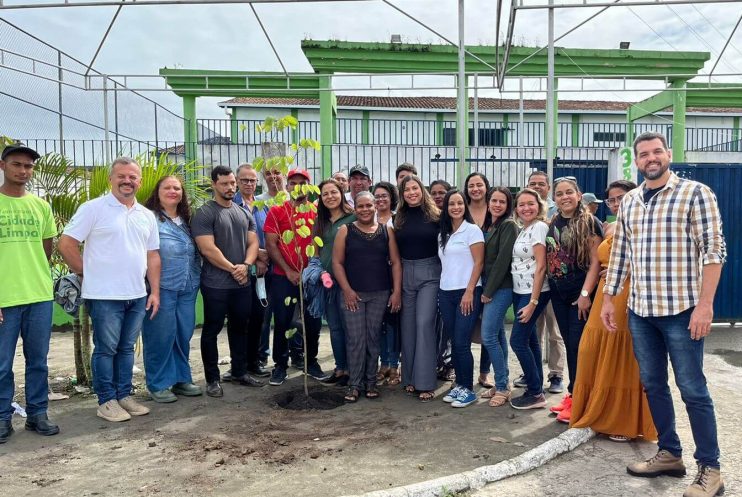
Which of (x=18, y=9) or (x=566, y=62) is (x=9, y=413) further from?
(x=566, y=62)

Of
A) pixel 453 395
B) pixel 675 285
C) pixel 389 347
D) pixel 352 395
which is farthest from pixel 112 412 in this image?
pixel 675 285

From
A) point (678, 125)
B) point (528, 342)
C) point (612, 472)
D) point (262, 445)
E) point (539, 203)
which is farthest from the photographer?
point (678, 125)

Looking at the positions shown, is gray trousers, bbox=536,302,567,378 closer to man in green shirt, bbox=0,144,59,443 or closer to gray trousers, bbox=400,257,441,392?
gray trousers, bbox=400,257,441,392

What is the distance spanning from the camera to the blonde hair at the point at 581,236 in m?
4.41

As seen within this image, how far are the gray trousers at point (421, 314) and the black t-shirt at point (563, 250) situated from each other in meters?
1.00

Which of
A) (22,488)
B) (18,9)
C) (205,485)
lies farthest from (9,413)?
(18,9)

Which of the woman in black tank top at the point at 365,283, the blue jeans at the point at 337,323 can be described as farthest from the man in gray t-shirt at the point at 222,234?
the woman in black tank top at the point at 365,283

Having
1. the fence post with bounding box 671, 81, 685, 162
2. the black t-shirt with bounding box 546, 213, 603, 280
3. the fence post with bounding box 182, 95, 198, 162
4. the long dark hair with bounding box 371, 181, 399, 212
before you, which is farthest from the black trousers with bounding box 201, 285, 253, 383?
the fence post with bounding box 671, 81, 685, 162

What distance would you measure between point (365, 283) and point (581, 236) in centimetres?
182

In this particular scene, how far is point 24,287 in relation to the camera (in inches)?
167

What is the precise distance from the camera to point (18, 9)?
788 centimetres

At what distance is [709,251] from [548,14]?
481 centimetres

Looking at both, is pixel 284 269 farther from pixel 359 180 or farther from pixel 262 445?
pixel 262 445

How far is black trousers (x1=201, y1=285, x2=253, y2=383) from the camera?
527cm
